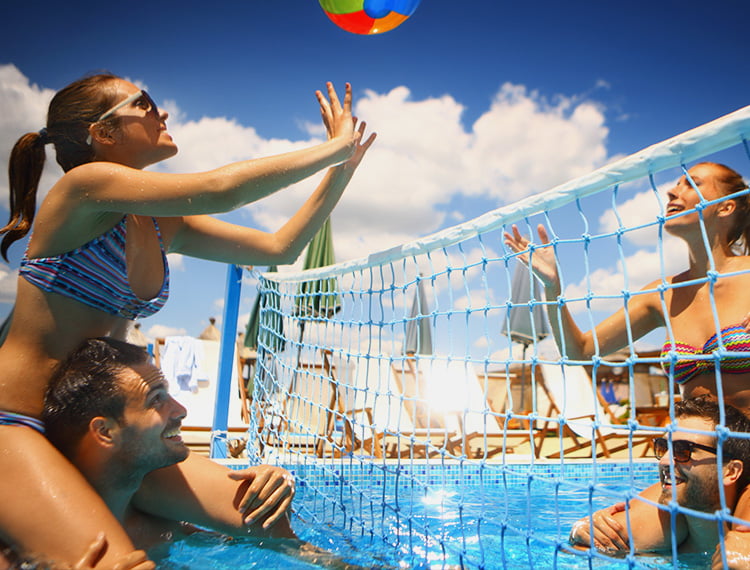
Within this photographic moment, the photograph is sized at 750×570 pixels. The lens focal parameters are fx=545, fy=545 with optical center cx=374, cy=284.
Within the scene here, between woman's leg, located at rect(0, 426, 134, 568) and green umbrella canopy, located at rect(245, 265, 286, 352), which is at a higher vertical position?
green umbrella canopy, located at rect(245, 265, 286, 352)

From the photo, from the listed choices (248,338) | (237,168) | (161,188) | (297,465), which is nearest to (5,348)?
(161,188)

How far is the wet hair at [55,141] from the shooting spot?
1979 millimetres

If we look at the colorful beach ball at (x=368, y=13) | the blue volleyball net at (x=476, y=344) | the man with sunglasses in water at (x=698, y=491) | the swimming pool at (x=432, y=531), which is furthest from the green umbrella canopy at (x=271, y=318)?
the man with sunglasses in water at (x=698, y=491)

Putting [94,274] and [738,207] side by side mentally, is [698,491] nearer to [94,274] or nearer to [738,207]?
[738,207]

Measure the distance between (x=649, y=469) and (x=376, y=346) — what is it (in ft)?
15.7

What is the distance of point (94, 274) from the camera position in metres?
1.88

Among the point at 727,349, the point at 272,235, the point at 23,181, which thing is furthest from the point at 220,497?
the point at 727,349

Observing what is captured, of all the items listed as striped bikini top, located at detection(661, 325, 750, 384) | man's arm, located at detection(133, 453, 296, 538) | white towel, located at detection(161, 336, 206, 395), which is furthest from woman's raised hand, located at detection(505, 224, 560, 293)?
white towel, located at detection(161, 336, 206, 395)

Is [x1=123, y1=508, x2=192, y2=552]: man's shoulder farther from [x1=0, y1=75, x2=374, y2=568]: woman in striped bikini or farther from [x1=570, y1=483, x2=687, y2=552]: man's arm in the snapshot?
[x1=570, y1=483, x2=687, y2=552]: man's arm

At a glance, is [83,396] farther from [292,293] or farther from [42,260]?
[292,293]

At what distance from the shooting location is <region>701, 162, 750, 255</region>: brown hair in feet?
7.92

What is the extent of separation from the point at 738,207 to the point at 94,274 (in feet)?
8.77

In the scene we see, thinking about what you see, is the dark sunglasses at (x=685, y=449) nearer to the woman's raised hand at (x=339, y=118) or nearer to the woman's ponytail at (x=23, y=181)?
the woman's raised hand at (x=339, y=118)

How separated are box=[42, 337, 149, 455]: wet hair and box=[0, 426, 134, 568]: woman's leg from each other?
0.17 m
